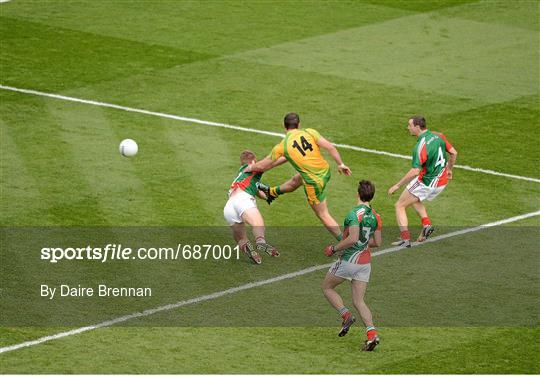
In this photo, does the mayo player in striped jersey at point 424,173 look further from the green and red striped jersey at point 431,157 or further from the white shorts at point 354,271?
the white shorts at point 354,271

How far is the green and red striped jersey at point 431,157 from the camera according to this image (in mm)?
20109

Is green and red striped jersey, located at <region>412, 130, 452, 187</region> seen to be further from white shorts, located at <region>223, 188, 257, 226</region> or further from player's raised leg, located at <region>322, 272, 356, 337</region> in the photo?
player's raised leg, located at <region>322, 272, 356, 337</region>

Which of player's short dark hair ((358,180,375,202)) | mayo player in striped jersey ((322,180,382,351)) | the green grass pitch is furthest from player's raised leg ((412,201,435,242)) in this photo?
player's short dark hair ((358,180,375,202))

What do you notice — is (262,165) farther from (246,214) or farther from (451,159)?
(451,159)

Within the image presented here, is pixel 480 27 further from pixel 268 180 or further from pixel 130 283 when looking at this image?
→ pixel 130 283

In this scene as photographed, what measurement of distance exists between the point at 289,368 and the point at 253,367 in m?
0.45

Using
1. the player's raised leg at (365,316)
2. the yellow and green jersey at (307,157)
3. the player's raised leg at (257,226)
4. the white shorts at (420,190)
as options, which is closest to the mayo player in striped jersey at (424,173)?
the white shorts at (420,190)

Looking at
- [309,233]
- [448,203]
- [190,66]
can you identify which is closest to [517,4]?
[190,66]

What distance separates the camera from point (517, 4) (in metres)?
33.8

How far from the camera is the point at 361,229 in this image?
52.8 feet

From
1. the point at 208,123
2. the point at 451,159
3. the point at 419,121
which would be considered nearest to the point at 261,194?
the point at 419,121

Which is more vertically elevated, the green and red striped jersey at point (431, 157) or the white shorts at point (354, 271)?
the green and red striped jersey at point (431, 157)

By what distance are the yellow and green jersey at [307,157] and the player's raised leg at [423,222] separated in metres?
1.76

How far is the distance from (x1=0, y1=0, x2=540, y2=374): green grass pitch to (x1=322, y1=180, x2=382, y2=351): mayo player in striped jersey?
0.38 m
